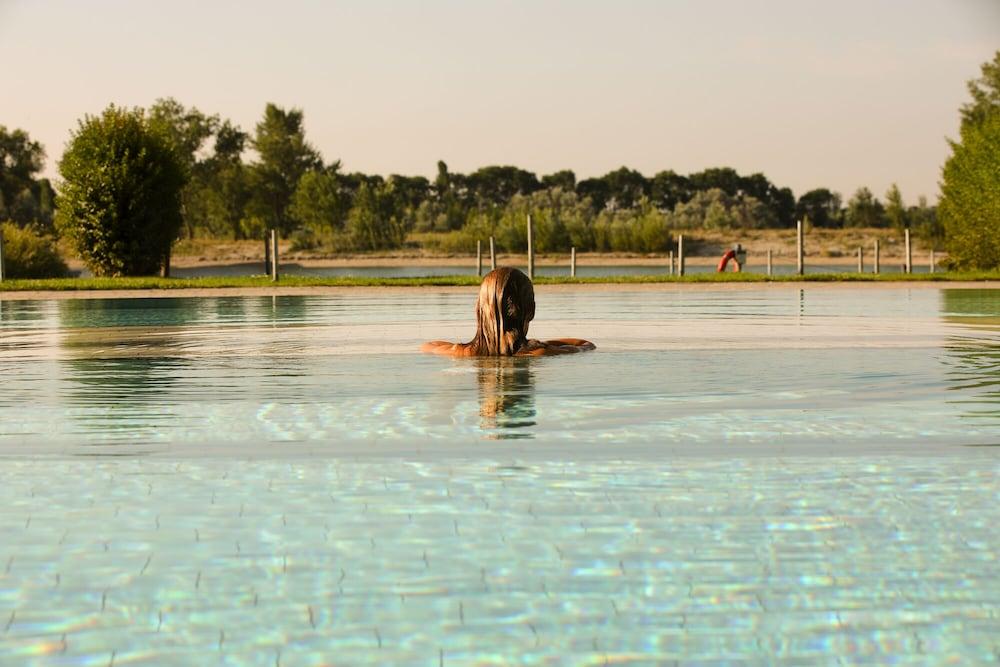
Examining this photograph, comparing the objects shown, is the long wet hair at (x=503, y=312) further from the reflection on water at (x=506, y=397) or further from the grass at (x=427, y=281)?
the grass at (x=427, y=281)

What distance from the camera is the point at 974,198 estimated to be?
3969 centimetres

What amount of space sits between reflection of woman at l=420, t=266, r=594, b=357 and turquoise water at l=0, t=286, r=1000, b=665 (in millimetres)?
759

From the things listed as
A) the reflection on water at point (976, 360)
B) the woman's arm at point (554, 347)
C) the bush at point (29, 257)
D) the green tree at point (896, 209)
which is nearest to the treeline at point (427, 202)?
the green tree at point (896, 209)

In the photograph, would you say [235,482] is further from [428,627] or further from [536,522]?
[428,627]

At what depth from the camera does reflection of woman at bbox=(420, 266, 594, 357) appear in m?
11.9

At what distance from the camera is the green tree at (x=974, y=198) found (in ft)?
126

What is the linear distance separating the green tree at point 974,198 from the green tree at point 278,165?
53.0 metres

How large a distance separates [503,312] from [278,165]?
7810cm

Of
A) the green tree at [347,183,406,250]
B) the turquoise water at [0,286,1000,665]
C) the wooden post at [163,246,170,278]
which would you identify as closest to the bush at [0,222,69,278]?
the wooden post at [163,246,170,278]

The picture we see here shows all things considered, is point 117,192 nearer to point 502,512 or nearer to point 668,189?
point 502,512

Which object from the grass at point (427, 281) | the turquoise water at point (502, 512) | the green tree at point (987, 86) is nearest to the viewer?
the turquoise water at point (502, 512)

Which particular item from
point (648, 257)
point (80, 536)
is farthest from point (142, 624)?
point (648, 257)

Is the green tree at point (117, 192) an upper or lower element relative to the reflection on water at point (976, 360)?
upper

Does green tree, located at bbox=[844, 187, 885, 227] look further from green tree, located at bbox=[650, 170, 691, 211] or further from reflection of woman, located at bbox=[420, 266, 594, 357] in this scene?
reflection of woman, located at bbox=[420, 266, 594, 357]
